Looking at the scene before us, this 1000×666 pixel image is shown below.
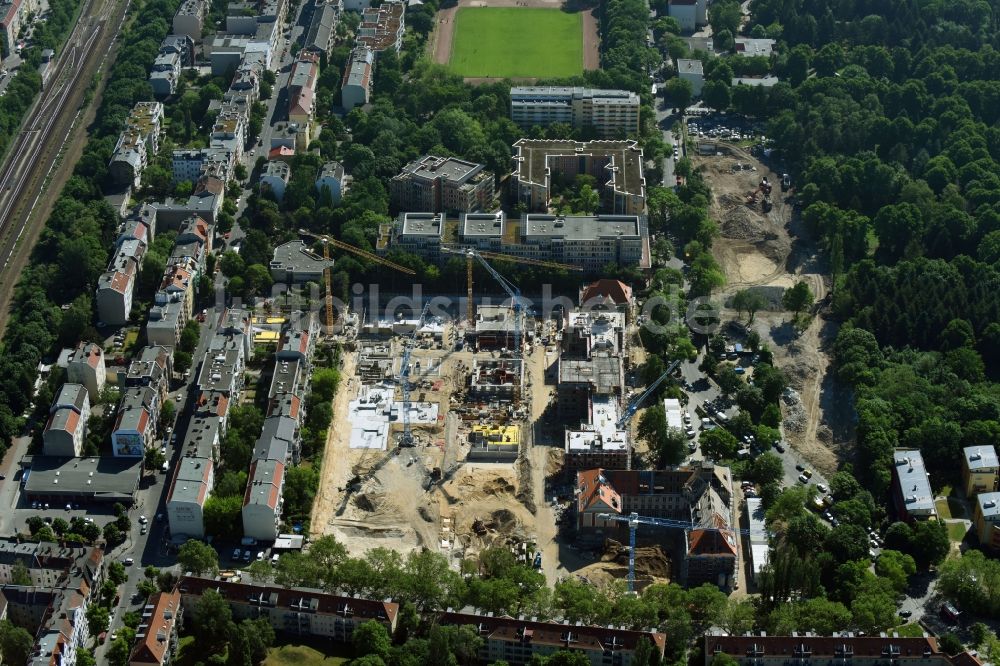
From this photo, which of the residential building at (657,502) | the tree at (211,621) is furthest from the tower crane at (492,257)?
the tree at (211,621)

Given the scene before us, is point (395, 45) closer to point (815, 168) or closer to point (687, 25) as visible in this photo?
point (687, 25)

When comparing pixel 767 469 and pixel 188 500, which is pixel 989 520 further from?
pixel 188 500

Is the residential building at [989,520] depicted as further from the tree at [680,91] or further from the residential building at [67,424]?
the tree at [680,91]

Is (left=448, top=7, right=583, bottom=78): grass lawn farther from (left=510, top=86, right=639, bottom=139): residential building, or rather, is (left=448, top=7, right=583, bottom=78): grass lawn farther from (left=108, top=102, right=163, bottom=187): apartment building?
(left=108, top=102, right=163, bottom=187): apartment building

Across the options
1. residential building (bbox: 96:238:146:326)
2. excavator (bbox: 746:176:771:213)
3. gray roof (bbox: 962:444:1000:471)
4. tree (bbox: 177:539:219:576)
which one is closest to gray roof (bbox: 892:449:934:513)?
gray roof (bbox: 962:444:1000:471)

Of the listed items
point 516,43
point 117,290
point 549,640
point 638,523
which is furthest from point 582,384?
point 516,43

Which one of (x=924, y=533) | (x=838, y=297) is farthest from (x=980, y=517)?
(x=838, y=297)
